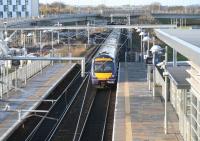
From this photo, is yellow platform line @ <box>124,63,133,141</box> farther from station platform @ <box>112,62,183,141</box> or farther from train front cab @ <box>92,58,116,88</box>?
train front cab @ <box>92,58,116,88</box>

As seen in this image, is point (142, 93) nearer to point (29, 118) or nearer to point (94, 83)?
point (94, 83)

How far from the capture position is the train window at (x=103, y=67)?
3668 cm

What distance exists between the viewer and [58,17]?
89000 millimetres

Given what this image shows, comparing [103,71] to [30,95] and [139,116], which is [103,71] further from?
[139,116]

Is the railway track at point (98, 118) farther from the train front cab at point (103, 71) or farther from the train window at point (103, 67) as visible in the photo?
the train window at point (103, 67)

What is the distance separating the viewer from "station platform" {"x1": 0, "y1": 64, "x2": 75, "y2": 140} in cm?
2350

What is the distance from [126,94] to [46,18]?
171 feet

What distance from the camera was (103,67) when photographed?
1443 inches

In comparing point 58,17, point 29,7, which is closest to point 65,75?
point 58,17

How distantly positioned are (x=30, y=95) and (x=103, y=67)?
679cm

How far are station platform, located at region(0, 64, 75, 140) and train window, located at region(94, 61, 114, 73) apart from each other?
10.5ft

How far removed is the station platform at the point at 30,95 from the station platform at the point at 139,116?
4.20 metres

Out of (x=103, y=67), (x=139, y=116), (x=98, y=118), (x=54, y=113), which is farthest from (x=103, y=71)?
(x=139, y=116)

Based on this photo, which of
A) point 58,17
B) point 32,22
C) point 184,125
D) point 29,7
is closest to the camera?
point 184,125
